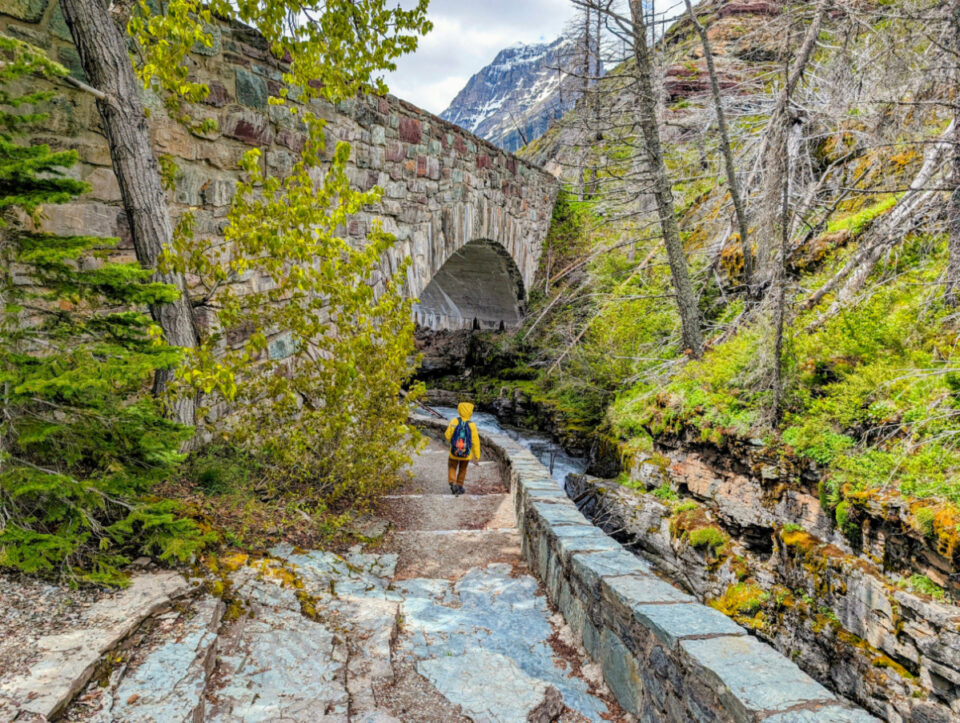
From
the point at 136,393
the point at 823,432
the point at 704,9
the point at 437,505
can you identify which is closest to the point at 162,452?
the point at 136,393

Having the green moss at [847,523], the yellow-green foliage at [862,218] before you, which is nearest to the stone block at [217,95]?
the green moss at [847,523]

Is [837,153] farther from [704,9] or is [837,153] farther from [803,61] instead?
[704,9]

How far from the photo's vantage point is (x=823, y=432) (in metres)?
4.75

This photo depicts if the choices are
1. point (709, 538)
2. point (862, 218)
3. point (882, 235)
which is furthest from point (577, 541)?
point (862, 218)

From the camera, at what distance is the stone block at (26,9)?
8.86 ft

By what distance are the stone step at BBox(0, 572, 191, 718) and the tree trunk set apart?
50.5 inches

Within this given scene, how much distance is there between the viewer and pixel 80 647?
1749 millimetres

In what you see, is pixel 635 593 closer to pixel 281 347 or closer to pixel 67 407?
pixel 67 407

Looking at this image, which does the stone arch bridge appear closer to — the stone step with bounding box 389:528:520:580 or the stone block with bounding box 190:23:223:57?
the stone block with bounding box 190:23:223:57

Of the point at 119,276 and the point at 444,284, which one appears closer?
the point at 119,276

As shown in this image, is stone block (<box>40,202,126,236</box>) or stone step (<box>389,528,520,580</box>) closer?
stone block (<box>40,202,126,236</box>)

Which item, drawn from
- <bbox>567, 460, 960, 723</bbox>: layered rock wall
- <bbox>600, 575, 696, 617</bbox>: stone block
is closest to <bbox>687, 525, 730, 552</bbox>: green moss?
<bbox>567, 460, 960, 723</bbox>: layered rock wall

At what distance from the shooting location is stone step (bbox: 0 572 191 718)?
151 centimetres

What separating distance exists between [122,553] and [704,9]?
816cm
